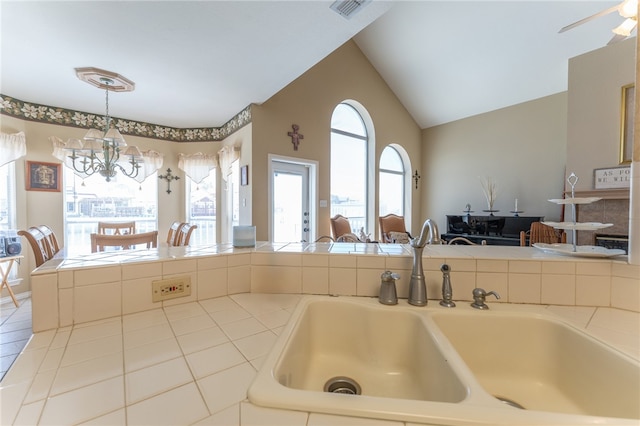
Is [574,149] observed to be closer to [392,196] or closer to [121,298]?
[392,196]

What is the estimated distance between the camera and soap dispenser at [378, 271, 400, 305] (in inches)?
36.4

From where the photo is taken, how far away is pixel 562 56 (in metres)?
3.34

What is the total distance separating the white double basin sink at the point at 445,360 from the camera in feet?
2.02

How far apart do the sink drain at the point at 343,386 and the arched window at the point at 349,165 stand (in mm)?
3483

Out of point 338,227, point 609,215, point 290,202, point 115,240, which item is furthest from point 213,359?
point 609,215

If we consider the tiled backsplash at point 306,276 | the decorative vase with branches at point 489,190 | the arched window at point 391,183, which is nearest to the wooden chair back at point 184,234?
the tiled backsplash at point 306,276

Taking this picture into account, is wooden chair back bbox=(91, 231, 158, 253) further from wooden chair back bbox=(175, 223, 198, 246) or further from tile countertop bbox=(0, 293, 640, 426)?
tile countertop bbox=(0, 293, 640, 426)

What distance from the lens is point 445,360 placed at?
2.07ft

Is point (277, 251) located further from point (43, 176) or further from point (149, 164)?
point (43, 176)

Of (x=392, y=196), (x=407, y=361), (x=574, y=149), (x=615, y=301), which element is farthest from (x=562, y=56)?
(x=407, y=361)

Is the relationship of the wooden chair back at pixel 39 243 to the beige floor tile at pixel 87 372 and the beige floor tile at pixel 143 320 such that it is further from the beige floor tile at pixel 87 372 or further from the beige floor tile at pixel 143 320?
the beige floor tile at pixel 87 372

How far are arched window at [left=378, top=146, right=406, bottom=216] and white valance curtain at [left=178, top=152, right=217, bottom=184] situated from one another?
3.11 meters

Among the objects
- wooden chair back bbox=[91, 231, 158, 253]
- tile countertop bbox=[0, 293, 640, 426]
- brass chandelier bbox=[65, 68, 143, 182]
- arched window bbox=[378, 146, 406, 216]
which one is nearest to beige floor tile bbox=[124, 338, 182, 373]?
tile countertop bbox=[0, 293, 640, 426]

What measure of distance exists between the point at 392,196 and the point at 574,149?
2.90m
